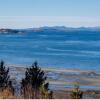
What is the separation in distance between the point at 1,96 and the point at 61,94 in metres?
21.6

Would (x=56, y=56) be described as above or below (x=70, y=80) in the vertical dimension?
above

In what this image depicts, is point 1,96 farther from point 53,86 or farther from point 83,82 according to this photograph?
point 83,82

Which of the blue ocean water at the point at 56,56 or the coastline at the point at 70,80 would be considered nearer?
the coastline at the point at 70,80

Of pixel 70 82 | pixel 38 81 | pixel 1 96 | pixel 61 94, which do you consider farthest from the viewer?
pixel 70 82

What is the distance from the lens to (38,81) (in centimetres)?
1641

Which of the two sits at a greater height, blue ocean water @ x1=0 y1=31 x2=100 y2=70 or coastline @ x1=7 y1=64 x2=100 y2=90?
blue ocean water @ x1=0 y1=31 x2=100 y2=70

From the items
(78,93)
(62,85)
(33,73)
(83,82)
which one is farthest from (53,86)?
(78,93)

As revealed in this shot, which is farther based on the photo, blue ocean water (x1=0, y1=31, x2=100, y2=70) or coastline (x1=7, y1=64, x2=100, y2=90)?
blue ocean water (x1=0, y1=31, x2=100, y2=70)

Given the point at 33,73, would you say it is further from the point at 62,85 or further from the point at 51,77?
the point at 51,77

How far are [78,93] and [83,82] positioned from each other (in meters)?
28.5

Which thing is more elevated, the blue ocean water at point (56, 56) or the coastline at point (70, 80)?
the blue ocean water at point (56, 56)

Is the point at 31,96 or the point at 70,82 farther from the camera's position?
the point at 70,82

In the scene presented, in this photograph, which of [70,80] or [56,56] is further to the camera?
[56,56]

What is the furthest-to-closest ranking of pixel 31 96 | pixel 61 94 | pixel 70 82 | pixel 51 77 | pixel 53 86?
pixel 51 77 → pixel 70 82 → pixel 53 86 → pixel 61 94 → pixel 31 96
